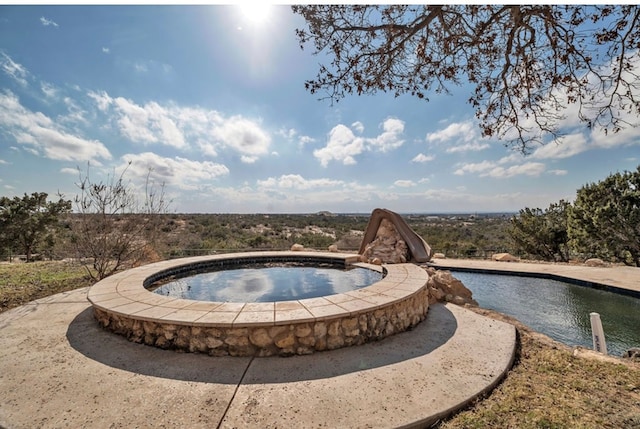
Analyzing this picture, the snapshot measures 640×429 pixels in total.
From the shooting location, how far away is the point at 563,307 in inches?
264

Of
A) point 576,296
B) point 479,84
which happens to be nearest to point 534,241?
point 576,296

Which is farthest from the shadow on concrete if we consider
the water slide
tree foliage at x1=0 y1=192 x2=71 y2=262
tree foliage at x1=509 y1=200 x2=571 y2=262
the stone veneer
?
tree foliage at x1=509 y1=200 x2=571 y2=262

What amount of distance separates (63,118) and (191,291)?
7.87 m

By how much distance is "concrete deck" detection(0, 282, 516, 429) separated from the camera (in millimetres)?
2500

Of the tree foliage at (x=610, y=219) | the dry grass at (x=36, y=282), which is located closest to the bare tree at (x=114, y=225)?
the dry grass at (x=36, y=282)

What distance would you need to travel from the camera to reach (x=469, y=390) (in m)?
2.88

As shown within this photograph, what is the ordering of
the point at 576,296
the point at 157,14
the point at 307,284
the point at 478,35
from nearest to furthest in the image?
the point at 478,35
the point at 157,14
the point at 307,284
the point at 576,296

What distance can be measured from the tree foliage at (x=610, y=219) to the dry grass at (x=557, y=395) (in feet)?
44.2

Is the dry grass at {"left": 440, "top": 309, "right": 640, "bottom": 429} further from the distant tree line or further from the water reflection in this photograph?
the distant tree line

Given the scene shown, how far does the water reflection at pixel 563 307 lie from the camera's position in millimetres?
5191

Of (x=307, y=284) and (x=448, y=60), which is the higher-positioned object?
(x=448, y=60)

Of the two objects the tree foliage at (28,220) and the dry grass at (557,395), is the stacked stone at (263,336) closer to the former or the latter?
the dry grass at (557,395)

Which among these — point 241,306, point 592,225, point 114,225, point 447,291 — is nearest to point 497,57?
point 447,291

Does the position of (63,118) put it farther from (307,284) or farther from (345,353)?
(345,353)
